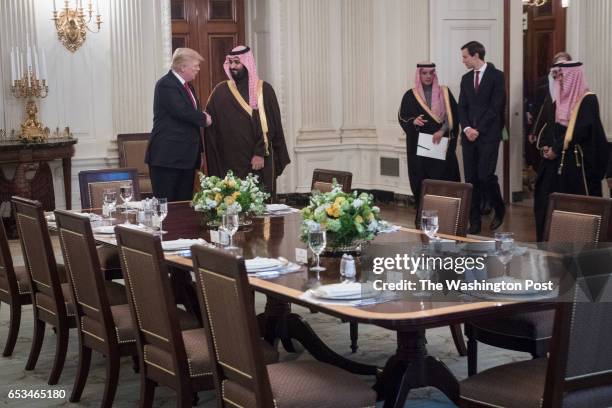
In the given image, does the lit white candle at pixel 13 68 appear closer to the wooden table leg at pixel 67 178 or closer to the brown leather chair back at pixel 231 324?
the wooden table leg at pixel 67 178

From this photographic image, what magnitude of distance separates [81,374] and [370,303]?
1756 millimetres

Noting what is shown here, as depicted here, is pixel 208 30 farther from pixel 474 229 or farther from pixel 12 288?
pixel 12 288

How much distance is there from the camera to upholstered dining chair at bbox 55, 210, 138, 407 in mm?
4141

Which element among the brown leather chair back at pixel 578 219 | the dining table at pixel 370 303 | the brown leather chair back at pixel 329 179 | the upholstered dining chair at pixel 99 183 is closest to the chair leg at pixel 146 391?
the dining table at pixel 370 303

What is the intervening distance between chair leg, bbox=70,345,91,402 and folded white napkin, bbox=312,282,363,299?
151 cm

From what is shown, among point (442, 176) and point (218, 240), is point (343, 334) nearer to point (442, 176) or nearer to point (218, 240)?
point (218, 240)

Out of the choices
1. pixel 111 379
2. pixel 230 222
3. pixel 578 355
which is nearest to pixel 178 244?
pixel 230 222

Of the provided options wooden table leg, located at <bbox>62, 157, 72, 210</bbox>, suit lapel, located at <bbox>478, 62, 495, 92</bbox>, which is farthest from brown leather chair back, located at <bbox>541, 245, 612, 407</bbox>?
wooden table leg, located at <bbox>62, 157, 72, 210</bbox>

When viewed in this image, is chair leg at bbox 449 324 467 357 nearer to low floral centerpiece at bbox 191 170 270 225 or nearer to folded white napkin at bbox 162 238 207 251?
low floral centerpiece at bbox 191 170 270 225

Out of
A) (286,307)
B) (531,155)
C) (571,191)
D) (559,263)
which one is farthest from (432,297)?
(531,155)

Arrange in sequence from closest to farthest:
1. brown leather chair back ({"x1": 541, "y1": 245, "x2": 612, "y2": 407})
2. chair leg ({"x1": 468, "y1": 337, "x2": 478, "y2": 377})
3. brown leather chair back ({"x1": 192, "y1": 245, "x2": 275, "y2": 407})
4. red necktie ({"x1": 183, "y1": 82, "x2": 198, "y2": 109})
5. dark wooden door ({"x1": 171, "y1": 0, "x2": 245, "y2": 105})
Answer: brown leather chair back ({"x1": 541, "y1": 245, "x2": 612, "y2": 407}), brown leather chair back ({"x1": 192, "y1": 245, "x2": 275, "y2": 407}), chair leg ({"x1": 468, "y1": 337, "x2": 478, "y2": 377}), red necktie ({"x1": 183, "y1": 82, "x2": 198, "y2": 109}), dark wooden door ({"x1": 171, "y1": 0, "x2": 245, "y2": 105})

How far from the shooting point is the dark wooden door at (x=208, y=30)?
34.5 feet

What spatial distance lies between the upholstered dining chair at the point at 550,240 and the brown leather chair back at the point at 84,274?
1463 mm

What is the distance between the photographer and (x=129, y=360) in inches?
206
